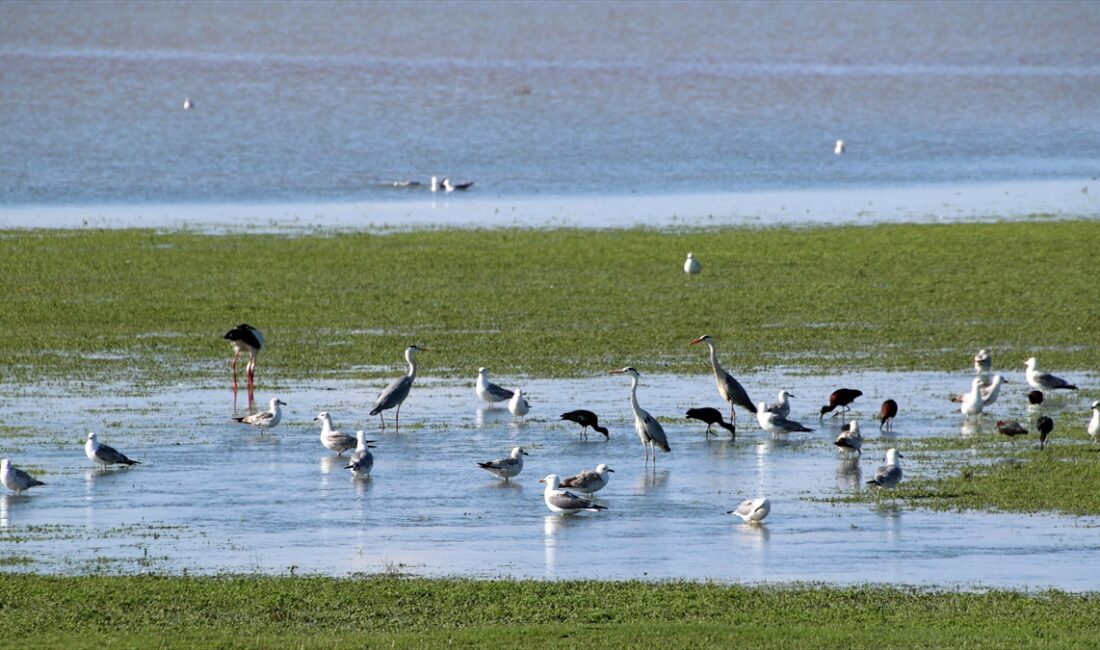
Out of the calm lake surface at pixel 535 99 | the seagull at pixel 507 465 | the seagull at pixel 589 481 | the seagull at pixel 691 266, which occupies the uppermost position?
the calm lake surface at pixel 535 99

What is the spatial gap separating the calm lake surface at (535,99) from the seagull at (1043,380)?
2925 cm

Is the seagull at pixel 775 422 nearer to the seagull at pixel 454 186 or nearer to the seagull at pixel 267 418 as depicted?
the seagull at pixel 267 418

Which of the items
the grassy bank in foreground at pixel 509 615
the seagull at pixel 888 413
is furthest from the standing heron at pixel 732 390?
the grassy bank in foreground at pixel 509 615

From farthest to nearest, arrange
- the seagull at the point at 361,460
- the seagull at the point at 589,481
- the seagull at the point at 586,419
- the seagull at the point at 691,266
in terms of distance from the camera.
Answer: the seagull at the point at 691,266, the seagull at the point at 586,419, the seagull at the point at 361,460, the seagull at the point at 589,481

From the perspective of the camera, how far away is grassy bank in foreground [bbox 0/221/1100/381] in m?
24.9

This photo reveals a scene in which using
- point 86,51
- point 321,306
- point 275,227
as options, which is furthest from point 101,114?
point 321,306

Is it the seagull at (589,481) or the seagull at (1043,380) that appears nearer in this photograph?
the seagull at (589,481)

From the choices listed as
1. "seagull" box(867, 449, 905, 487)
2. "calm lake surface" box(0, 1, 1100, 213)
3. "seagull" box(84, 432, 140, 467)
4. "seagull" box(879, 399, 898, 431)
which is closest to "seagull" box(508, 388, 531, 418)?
"seagull" box(879, 399, 898, 431)

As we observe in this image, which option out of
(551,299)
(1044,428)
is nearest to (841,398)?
(1044,428)

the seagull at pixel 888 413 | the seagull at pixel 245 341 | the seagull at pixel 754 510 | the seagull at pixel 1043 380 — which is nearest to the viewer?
the seagull at pixel 754 510

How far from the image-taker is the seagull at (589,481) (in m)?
16.9

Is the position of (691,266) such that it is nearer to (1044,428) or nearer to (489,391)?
(489,391)

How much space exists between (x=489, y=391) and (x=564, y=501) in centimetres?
534

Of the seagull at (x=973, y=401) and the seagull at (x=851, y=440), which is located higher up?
the seagull at (x=973, y=401)
